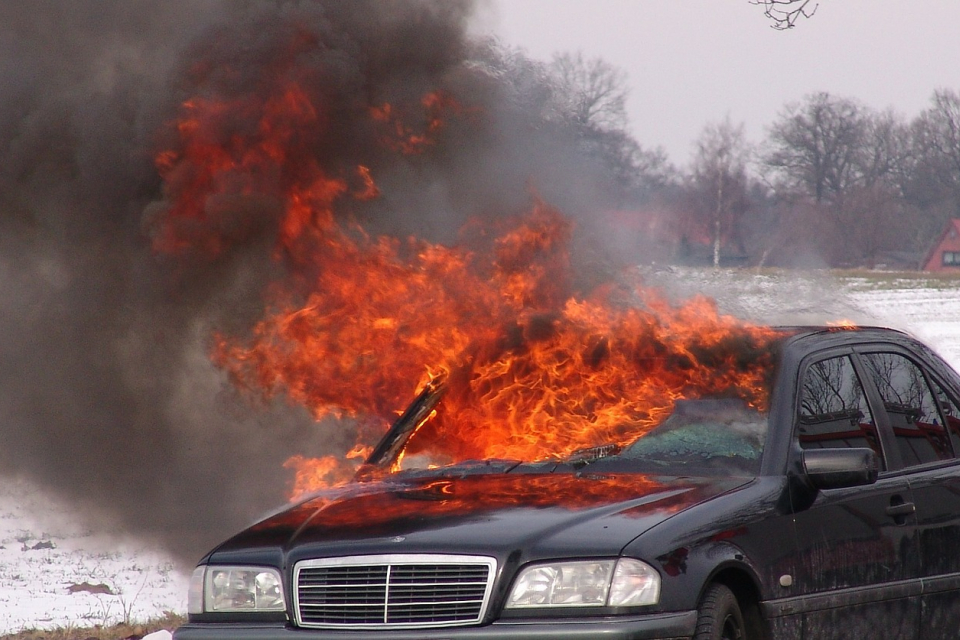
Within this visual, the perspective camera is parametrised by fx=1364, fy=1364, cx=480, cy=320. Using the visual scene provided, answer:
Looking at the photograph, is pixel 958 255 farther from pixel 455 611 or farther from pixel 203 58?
pixel 455 611

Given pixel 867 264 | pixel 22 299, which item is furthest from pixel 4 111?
pixel 867 264

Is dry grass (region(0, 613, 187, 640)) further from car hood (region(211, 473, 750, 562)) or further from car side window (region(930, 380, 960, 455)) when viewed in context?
car side window (region(930, 380, 960, 455))

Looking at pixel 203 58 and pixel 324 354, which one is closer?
pixel 324 354

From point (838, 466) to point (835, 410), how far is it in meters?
0.66

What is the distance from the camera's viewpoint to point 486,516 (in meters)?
4.55

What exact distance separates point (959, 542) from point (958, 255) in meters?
55.1

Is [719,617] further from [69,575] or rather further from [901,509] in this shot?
[69,575]

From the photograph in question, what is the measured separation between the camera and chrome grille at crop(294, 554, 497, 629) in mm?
4293

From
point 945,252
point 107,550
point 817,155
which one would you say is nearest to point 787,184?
point 817,155

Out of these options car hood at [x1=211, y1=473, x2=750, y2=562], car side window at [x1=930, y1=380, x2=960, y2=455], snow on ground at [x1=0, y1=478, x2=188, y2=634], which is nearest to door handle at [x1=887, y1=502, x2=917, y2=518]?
car side window at [x1=930, y1=380, x2=960, y2=455]

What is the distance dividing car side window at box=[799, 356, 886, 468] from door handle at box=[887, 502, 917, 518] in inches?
7.2

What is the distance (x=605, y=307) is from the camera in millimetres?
6605

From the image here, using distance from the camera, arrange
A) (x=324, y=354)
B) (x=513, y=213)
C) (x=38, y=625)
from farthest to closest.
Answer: (x=513, y=213) < (x=38, y=625) < (x=324, y=354)

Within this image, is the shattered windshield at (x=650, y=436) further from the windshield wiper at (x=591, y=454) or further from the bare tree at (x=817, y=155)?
the bare tree at (x=817, y=155)
